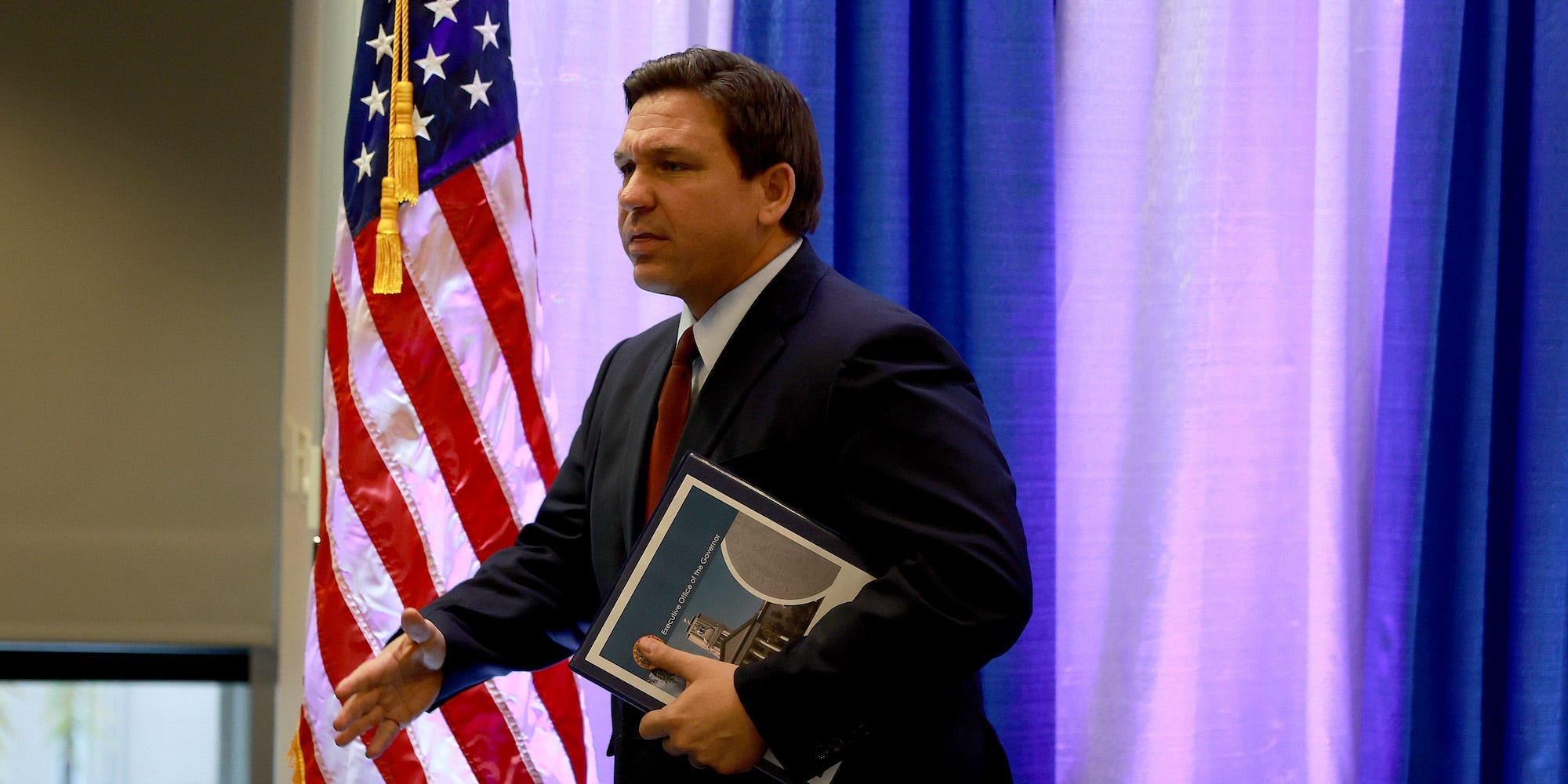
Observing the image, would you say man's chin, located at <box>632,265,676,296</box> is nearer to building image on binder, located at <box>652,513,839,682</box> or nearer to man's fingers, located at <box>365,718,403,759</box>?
building image on binder, located at <box>652,513,839,682</box>

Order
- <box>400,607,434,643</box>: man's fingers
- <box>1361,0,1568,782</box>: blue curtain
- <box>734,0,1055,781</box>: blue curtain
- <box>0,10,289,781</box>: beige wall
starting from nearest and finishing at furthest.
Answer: <box>400,607,434,643</box>: man's fingers, <box>734,0,1055,781</box>: blue curtain, <box>1361,0,1568,782</box>: blue curtain, <box>0,10,289,781</box>: beige wall

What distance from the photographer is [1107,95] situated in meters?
2.32

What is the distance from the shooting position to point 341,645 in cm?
194

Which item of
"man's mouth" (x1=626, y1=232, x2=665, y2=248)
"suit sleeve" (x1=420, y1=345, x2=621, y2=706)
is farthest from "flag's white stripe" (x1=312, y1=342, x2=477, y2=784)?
"man's mouth" (x1=626, y1=232, x2=665, y2=248)

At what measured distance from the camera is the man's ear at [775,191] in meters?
1.29

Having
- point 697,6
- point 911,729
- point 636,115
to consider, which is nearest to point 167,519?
point 697,6

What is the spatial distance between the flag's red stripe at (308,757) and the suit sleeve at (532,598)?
2.43 ft

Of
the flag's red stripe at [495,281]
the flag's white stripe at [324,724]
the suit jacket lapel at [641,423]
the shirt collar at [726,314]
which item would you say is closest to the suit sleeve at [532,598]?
the suit jacket lapel at [641,423]

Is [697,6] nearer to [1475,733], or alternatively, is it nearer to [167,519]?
[167,519]

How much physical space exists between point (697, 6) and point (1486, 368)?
160 cm

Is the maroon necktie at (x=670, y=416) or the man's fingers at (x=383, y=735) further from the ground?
the maroon necktie at (x=670, y=416)

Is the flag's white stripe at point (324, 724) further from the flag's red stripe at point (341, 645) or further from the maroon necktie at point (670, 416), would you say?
the maroon necktie at point (670, 416)

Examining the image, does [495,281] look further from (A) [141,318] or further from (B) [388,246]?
(A) [141,318]

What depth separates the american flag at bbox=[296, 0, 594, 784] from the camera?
1.93 m
